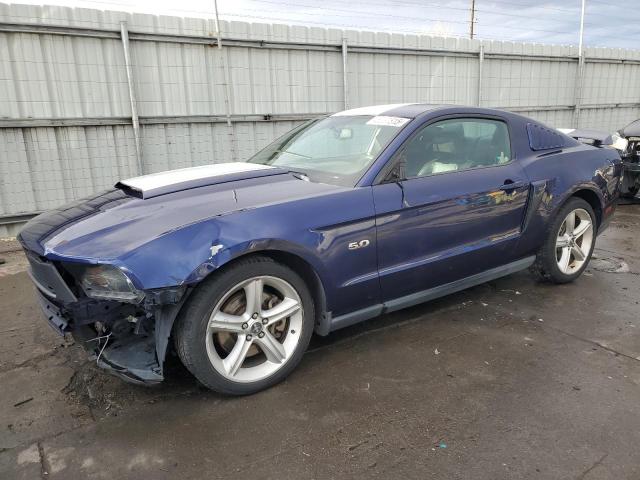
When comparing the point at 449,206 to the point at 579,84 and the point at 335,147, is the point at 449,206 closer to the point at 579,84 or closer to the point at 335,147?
the point at 335,147

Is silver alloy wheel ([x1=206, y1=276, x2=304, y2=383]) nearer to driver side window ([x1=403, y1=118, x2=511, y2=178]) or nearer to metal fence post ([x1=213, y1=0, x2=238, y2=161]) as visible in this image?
driver side window ([x1=403, y1=118, x2=511, y2=178])

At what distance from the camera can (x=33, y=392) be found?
280cm

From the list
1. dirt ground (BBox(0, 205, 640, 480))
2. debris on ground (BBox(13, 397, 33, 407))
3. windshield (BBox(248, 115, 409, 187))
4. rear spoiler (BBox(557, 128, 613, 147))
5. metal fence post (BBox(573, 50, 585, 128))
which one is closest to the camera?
dirt ground (BBox(0, 205, 640, 480))

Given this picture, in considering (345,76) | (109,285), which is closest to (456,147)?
(109,285)

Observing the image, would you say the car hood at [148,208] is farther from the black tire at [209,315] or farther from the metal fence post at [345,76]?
the metal fence post at [345,76]

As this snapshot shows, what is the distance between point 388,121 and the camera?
11.1 feet

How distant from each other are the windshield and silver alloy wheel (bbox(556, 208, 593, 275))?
Answer: 6.28 ft

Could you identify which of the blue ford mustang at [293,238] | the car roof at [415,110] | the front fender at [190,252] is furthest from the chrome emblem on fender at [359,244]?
the car roof at [415,110]

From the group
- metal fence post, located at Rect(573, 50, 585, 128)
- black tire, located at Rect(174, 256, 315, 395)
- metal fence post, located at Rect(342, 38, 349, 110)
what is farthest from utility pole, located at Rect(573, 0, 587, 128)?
black tire, located at Rect(174, 256, 315, 395)

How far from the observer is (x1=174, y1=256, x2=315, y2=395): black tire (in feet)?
7.97

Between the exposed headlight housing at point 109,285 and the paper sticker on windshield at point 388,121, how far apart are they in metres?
1.98

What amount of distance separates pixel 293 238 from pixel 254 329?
542 mm

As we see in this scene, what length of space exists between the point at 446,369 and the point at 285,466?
1.23 metres

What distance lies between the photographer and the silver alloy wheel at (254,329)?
8.43 ft
